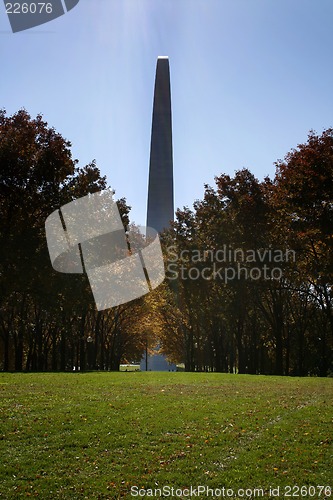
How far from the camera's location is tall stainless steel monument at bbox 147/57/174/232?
75188 mm

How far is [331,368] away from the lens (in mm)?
51281

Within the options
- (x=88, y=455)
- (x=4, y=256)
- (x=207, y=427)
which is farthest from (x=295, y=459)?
(x=4, y=256)

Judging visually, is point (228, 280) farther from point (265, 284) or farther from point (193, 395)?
point (193, 395)

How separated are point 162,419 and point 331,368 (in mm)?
42538

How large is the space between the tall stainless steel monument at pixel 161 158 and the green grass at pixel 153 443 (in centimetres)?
5893

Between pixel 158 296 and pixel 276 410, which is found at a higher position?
pixel 158 296

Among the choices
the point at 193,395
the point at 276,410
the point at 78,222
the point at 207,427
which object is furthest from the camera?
the point at 78,222
